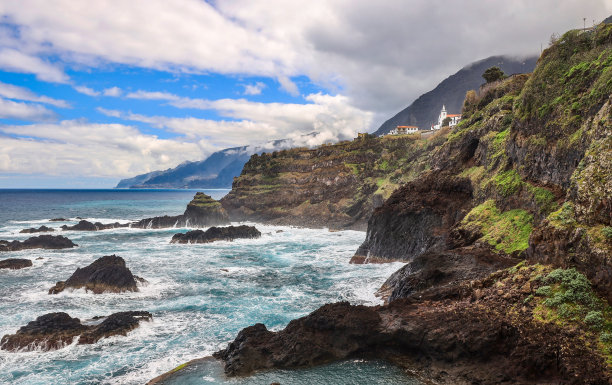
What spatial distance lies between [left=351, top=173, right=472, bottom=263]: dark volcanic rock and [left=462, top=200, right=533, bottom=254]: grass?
4.38 metres

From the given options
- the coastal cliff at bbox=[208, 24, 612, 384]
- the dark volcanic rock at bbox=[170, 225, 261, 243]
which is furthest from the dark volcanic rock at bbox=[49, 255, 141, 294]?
the dark volcanic rock at bbox=[170, 225, 261, 243]

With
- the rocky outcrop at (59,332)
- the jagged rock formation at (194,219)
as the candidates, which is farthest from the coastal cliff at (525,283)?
the jagged rock formation at (194,219)

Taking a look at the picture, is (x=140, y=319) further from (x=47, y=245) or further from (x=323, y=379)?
(x=47, y=245)

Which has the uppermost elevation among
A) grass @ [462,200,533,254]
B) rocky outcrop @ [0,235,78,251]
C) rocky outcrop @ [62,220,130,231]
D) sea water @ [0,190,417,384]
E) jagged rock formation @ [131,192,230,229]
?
grass @ [462,200,533,254]

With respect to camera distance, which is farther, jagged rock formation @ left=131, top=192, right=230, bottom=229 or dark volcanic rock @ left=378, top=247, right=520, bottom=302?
jagged rock formation @ left=131, top=192, right=230, bottom=229

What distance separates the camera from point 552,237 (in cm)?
1378

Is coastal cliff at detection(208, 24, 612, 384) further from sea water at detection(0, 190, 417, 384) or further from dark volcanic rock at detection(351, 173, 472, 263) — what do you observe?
dark volcanic rock at detection(351, 173, 472, 263)

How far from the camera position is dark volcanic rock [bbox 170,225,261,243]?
178ft

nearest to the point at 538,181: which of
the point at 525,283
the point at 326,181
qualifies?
the point at 525,283

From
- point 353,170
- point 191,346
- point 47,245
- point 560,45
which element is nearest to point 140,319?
point 191,346

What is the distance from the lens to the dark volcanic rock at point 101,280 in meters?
27.7

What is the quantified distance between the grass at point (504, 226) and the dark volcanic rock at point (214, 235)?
4057 cm

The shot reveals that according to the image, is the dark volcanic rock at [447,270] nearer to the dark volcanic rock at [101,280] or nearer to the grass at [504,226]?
the grass at [504,226]

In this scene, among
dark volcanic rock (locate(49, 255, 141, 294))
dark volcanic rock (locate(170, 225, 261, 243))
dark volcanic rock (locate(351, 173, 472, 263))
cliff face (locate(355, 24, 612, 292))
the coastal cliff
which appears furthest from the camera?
dark volcanic rock (locate(170, 225, 261, 243))
